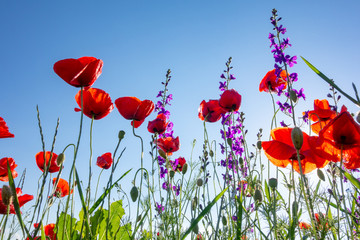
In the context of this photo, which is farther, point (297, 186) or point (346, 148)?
point (297, 186)

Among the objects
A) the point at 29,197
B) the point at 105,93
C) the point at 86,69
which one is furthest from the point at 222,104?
the point at 29,197

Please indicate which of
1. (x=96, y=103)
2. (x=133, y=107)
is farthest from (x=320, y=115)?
(x=96, y=103)

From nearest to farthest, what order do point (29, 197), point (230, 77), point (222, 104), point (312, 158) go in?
point (312, 158) < point (29, 197) < point (222, 104) < point (230, 77)

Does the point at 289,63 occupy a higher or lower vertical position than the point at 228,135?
higher

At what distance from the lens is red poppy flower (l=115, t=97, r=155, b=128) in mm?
1637

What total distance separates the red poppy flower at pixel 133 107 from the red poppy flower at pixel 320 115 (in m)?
0.88

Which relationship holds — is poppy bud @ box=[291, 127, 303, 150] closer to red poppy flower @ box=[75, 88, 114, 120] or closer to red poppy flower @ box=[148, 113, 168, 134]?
red poppy flower @ box=[75, 88, 114, 120]

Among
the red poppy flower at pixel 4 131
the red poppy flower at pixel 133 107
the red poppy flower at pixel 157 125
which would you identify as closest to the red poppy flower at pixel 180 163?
the red poppy flower at pixel 157 125

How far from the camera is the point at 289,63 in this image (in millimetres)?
2211

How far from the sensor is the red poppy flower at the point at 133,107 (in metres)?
1.64

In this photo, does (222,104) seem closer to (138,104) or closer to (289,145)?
(138,104)

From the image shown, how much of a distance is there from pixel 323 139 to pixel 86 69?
1005 mm

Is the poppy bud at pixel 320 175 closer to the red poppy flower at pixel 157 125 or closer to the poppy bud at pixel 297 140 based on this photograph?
the poppy bud at pixel 297 140

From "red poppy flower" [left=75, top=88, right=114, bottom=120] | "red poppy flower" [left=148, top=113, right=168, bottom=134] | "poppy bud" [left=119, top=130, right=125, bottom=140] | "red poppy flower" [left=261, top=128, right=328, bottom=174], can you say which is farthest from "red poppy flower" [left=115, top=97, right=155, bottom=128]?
"red poppy flower" [left=261, top=128, right=328, bottom=174]
